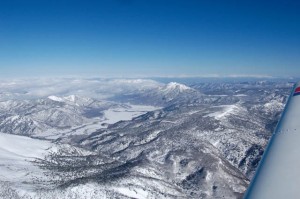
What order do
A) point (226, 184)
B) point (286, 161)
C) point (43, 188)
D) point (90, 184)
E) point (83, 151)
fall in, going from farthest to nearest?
point (83, 151) < point (226, 184) < point (90, 184) < point (43, 188) < point (286, 161)

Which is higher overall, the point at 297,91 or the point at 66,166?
the point at 297,91

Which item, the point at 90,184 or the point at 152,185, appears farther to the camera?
the point at 152,185

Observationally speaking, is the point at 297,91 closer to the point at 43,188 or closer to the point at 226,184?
the point at 43,188

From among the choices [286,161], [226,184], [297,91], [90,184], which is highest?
[297,91]

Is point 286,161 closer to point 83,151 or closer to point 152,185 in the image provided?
point 152,185

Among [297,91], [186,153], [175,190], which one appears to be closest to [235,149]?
[186,153]

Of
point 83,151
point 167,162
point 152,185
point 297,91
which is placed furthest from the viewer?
point 83,151
